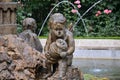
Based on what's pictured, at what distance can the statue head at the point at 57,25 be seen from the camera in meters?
5.40

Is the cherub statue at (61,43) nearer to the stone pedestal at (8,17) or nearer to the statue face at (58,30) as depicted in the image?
the statue face at (58,30)

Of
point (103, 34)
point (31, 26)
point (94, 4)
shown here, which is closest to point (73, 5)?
point (94, 4)

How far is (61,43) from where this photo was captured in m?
5.36

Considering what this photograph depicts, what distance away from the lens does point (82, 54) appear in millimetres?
13070

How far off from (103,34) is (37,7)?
13.4ft

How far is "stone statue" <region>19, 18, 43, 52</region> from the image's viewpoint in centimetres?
619

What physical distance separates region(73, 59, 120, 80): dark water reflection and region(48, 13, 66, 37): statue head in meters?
3.64

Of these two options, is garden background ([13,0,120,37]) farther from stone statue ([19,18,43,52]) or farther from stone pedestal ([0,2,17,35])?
stone pedestal ([0,2,17,35])

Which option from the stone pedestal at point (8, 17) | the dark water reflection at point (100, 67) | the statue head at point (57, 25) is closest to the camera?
the statue head at point (57, 25)

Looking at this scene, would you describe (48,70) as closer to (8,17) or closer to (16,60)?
(16,60)

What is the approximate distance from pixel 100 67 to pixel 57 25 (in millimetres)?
5962

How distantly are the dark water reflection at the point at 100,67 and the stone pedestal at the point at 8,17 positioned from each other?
3479mm

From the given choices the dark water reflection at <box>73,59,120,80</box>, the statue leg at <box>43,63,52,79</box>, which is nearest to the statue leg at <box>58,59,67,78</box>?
the statue leg at <box>43,63,52,79</box>

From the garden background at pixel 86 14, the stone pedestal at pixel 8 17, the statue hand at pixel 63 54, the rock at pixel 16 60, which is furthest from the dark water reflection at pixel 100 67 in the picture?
the garden background at pixel 86 14
